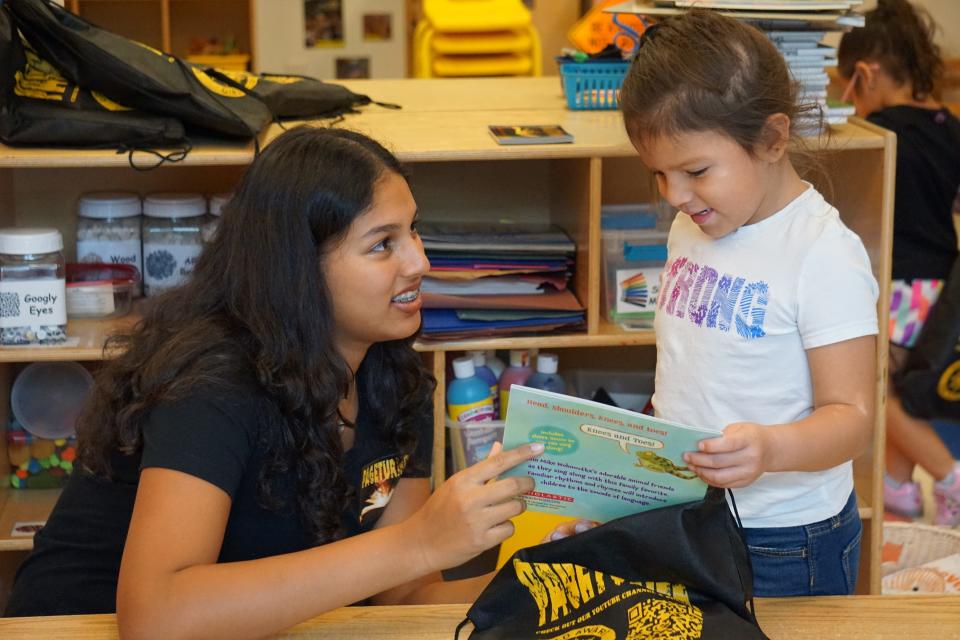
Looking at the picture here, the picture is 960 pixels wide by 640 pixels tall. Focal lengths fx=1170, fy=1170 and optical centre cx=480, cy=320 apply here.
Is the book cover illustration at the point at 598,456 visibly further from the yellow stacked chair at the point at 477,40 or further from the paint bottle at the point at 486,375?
the yellow stacked chair at the point at 477,40

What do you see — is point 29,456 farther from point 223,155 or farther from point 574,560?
point 574,560

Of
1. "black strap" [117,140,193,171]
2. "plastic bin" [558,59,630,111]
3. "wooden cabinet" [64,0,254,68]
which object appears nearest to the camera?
"black strap" [117,140,193,171]

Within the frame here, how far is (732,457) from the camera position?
1.27 metres

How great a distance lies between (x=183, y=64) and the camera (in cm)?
222

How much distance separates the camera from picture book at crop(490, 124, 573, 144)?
2.16m

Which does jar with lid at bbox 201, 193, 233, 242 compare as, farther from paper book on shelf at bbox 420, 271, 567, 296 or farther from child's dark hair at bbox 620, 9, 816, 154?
child's dark hair at bbox 620, 9, 816, 154

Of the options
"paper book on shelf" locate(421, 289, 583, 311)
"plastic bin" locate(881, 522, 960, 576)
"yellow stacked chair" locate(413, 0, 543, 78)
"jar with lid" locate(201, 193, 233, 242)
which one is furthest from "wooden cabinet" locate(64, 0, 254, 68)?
"plastic bin" locate(881, 522, 960, 576)

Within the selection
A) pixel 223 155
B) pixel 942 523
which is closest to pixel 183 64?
pixel 223 155

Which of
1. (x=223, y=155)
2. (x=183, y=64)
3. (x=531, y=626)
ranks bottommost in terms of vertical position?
(x=531, y=626)

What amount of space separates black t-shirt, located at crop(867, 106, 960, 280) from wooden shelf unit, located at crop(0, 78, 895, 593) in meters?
0.86

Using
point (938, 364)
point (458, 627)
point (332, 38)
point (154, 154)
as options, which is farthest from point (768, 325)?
point (332, 38)

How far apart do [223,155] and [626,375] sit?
109 centimetres

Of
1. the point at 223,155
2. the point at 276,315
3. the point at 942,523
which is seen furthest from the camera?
the point at 942,523

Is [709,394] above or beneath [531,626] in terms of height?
above
